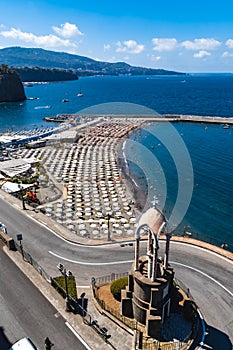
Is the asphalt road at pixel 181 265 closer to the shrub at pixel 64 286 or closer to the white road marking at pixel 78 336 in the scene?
the shrub at pixel 64 286

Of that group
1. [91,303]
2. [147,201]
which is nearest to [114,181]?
[147,201]

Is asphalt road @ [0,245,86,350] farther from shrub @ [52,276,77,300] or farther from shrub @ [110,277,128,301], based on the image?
shrub @ [110,277,128,301]

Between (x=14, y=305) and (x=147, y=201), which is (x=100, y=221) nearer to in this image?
(x=147, y=201)

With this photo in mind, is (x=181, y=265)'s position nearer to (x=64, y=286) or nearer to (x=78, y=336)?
(x=64, y=286)

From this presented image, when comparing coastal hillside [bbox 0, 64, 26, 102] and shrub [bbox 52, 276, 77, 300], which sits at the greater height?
coastal hillside [bbox 0, 64, 26, 102]

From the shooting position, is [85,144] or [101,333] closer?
[101,333]

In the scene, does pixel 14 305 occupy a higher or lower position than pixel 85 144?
lower

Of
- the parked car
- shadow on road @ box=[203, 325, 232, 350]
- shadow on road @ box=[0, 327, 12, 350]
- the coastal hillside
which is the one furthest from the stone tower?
the coastal hillside
